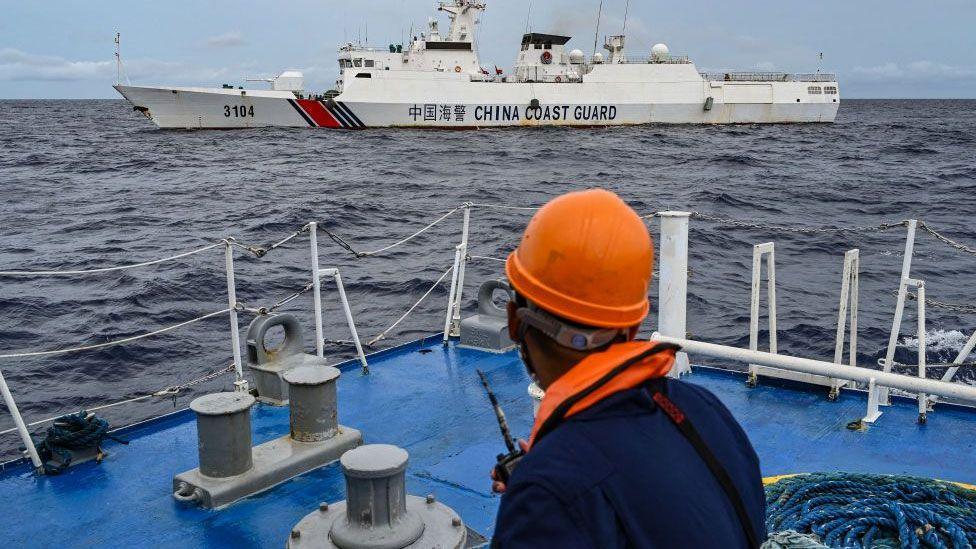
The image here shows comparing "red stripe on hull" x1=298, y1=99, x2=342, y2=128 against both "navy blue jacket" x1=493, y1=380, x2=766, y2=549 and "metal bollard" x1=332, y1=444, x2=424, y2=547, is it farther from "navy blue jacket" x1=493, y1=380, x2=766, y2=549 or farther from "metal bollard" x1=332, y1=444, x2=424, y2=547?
"navy blue jacket" x1=493, y1=380, x2=766, y2=549

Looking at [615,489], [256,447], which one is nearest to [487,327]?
[256,447]

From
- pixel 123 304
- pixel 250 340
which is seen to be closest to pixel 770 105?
pixel 123 304

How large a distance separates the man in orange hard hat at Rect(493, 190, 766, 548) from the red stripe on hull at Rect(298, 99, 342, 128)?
42.5 meters

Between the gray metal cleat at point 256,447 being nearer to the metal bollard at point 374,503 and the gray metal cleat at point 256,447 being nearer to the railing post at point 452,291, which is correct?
the metal bollard at point 374,503

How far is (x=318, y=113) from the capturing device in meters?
42.7

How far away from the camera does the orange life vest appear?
1225mm

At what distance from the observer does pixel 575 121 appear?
46000 mm

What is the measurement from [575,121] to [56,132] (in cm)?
3353

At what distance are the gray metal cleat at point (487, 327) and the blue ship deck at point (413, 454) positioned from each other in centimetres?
48

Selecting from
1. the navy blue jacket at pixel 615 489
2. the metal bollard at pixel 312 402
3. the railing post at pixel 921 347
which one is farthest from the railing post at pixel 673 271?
the navy blue jacket at pixel 615 489

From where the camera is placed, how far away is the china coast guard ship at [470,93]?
4194cm

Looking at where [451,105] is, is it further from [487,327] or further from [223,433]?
[223,433]

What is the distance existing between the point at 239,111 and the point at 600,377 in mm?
44828

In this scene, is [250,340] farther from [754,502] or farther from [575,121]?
[575,121]
